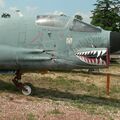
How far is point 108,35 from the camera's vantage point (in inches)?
395

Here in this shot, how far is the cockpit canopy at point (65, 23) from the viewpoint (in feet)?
34.3

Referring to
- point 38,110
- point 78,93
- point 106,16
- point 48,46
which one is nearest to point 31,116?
point 38,110

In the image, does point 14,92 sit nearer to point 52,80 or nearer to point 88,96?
point 88,96

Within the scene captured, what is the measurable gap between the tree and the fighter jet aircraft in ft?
146

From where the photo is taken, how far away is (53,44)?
413 inches

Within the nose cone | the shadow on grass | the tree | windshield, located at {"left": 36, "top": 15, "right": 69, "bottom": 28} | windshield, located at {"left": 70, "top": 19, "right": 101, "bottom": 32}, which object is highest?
the tree

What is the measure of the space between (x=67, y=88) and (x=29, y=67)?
3.60 metres

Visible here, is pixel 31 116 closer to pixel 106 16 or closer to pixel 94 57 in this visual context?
pixel 94 57

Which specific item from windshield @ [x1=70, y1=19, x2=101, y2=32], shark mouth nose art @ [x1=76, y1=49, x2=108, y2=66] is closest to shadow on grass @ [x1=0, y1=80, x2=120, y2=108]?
shark mouth nose art @ [x1=76, y1=49, x2=108, y2=66]

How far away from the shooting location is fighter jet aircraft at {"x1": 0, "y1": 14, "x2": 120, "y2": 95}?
9.98 m

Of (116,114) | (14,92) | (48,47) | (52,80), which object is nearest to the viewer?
(116,114)

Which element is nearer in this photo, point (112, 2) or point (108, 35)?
point (108, 35)

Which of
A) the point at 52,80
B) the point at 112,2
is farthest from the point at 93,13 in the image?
the point at 52,80

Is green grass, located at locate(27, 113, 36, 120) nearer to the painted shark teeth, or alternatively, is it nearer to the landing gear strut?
the painted shark teeth
